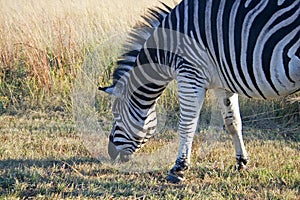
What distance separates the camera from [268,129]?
5.84 meters

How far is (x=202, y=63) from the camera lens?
12.7 feet

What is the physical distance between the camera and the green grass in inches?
146

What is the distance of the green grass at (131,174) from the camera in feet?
12.2

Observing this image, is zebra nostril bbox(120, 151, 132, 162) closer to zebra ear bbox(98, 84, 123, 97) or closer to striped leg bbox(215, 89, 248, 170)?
zebra ear bbox(98, 84, 123, 97)

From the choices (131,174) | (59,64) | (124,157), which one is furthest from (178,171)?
(59,64)

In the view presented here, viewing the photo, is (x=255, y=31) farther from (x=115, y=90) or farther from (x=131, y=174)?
(x=131, y=174)

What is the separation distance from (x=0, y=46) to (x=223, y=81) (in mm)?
4673

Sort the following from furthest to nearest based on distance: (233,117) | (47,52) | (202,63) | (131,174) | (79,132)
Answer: (47,52) → (79,132) → (233,117) → (131,174) → (202,63)

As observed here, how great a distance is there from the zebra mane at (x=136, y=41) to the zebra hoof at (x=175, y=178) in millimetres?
1096

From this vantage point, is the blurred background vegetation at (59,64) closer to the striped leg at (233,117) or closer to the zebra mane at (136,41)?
the striped leg at (233,117)

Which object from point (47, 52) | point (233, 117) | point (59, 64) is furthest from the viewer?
point (47, 52)

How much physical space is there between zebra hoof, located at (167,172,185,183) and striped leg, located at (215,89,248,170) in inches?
26.5

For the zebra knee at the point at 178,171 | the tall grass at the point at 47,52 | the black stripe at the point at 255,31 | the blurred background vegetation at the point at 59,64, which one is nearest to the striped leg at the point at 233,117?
the zebra knee at the point at 178,171

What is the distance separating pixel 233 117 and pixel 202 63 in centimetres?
86
